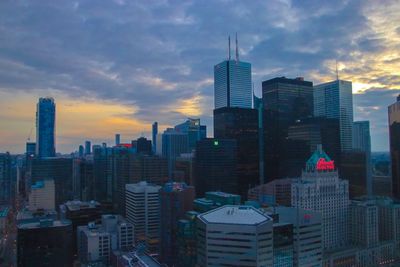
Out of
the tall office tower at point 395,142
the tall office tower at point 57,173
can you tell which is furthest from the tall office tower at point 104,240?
the tall office tower at point 395,142

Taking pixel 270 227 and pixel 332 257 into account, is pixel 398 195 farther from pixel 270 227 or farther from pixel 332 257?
pixel 270 227

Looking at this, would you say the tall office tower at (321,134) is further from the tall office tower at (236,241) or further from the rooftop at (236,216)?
the tall office tower at (236,241)

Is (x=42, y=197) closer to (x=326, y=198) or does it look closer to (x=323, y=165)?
(x=323, y=165)

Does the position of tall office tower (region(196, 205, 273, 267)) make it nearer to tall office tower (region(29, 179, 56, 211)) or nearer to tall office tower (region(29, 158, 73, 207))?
tall office tower (region(29, 179, 56, 211))

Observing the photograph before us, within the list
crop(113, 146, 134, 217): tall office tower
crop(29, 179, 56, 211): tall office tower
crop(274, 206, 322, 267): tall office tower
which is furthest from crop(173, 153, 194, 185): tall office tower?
crop(274, 206, 322, 267): tall office tower

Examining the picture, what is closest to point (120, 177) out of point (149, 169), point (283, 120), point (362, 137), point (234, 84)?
point (149, 169)

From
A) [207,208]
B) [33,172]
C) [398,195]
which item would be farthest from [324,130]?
[33,172]
